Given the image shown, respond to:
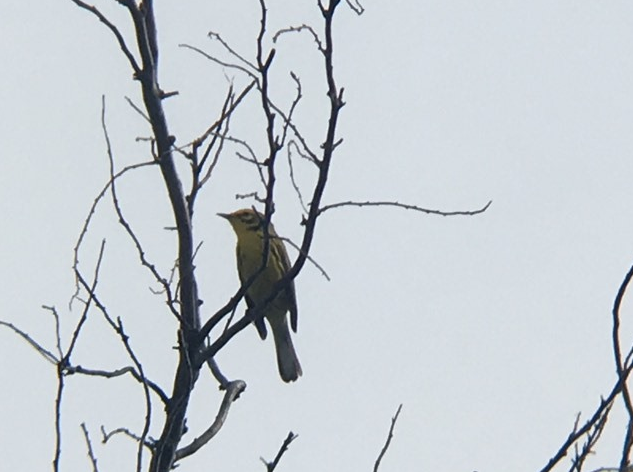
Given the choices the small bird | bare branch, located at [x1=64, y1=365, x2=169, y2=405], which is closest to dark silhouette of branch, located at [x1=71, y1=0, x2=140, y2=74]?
bare branch, located at [x1=64, y1=365, x2=169, y2=405]

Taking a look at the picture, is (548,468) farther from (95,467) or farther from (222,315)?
(222,315)

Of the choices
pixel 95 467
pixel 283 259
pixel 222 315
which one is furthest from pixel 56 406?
pixel 283 259

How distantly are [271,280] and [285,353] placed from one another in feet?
2.83

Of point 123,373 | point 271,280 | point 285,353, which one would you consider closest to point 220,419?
point 123,373

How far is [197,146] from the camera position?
5.50 m

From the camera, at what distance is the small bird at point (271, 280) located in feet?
30.5

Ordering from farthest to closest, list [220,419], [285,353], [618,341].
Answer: [285,353] < [220,419] < [618,341]

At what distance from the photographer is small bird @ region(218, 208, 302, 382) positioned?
9297 millimetres

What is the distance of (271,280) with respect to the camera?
31.0 feet

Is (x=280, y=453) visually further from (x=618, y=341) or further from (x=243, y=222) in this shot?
(x=243, y=222)

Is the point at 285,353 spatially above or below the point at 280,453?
above

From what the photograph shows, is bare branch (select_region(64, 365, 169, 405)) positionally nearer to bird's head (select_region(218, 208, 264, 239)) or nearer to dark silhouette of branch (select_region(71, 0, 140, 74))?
dark silhouette of branch (select_region(71, 0, 140, 74))

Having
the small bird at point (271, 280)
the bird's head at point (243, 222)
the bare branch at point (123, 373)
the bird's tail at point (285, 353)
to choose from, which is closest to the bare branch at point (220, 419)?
the bare branch at point (123, 373)

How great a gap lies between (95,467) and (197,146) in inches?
63.7
